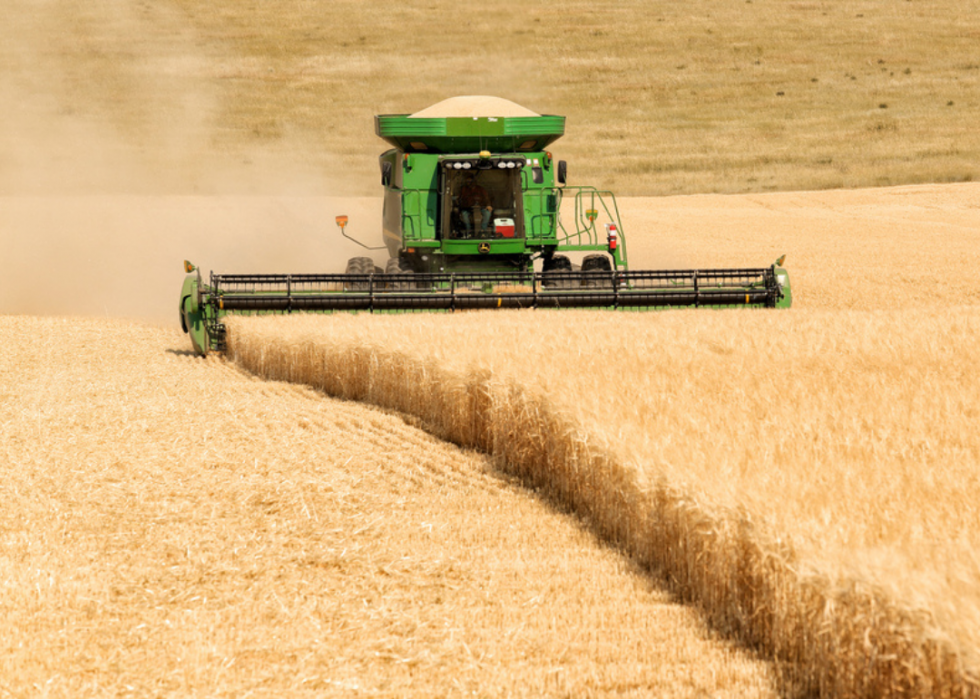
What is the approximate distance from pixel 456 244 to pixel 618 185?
24300 mm

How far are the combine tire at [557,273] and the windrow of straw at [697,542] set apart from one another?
13.9ft

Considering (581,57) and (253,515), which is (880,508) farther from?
(581,57)

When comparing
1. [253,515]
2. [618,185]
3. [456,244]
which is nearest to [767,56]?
[618,185]

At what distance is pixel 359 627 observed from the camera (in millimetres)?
4828

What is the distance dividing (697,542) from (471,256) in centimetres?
1033

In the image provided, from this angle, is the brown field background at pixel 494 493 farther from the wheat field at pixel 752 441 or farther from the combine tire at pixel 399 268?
the combine tire at pixel 399 268

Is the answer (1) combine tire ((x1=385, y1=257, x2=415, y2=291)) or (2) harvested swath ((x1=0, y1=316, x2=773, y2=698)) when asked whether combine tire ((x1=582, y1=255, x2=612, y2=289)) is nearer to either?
(1) combine tire ((x1=385, y1=257, x2=415, y2=291))

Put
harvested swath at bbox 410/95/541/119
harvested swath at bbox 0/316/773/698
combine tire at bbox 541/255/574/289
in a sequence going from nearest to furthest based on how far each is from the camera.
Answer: harvested swath at bbox 0/316/773/698
combine tire at bbox 541/255/574/289
harvested swath at bbox 410/95/541/119

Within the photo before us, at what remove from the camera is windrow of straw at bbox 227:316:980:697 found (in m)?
3.38

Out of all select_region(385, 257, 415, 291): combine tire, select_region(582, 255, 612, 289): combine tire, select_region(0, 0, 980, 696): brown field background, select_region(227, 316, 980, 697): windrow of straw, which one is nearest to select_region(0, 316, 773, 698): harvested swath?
select_region(0, 0, 980, 696): brown field background

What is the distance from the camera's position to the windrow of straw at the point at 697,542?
338 cm

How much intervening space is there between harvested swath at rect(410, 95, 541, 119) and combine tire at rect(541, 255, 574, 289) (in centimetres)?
190

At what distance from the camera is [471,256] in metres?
15.0

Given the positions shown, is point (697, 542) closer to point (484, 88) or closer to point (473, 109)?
point (473, 109)
